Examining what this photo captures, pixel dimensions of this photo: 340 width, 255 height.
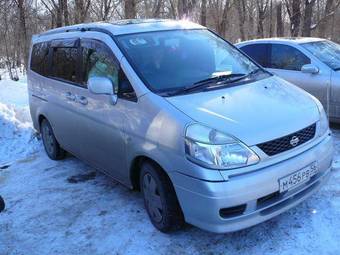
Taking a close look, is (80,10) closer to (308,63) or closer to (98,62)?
(308,63)

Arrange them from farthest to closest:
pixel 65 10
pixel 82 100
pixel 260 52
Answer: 1. pixel 65 10
2. pixel 260 52
3. pixel 82 100

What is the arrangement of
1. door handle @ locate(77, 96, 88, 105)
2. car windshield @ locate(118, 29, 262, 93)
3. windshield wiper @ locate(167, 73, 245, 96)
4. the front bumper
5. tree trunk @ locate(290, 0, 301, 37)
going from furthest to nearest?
tree trunk @ locate(290, 0, 301, 37)
door handle @ locate(77, 96, 88, 105)
car windshield @ locate(118, 29, 262, 93)
windshield wiper @ locate(167, 73, 245, 96)
the front bumper

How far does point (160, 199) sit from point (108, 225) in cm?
76

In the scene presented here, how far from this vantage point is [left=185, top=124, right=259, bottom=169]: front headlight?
130 inches

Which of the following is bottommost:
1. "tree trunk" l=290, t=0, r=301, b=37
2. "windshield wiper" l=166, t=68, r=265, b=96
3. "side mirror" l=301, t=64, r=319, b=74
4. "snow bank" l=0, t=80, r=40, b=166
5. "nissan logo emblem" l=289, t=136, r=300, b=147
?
"snow bank" l=0, t=80, r=40, b=166

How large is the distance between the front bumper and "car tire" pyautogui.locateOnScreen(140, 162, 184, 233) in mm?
216

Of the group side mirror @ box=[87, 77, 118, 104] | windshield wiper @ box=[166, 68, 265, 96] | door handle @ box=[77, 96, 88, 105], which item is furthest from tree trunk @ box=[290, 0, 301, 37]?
side mirror @ box=[87, 77, 118, 104]

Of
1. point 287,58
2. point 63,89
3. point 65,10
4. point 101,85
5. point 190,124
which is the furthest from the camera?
point 65,10

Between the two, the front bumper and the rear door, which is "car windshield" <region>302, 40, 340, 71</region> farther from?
the rear door

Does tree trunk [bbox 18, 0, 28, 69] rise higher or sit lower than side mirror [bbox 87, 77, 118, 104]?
higher

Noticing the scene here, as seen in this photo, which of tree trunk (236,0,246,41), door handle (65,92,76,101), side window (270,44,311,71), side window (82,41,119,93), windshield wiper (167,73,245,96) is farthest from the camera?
tree trunk (236,0,246,41)

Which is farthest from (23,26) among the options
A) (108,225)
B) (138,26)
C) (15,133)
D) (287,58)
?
(108,225)

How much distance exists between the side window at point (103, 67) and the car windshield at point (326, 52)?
3663 millimetres

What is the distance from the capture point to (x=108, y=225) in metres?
4.31
